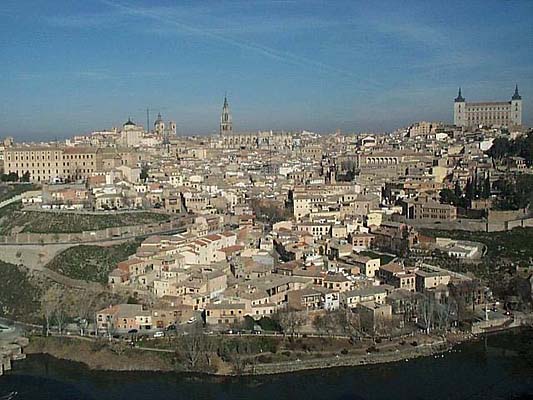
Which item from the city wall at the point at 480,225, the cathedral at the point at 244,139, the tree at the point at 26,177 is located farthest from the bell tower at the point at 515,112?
the tree at the point at 26,177

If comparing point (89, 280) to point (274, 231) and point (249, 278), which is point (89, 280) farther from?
point (274, 231)

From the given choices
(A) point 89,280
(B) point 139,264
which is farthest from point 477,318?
(A) point 89,280

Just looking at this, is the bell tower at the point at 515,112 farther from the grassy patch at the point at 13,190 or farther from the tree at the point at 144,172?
the grassy patch at the point at 13,190

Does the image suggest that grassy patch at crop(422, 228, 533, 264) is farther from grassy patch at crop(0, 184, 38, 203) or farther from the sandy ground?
grassy patch at crop(0, 184, 38, 203)

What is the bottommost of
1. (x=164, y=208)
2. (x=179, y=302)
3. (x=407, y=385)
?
(x=407, y=385)

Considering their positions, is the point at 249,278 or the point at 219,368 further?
the point at 249,278

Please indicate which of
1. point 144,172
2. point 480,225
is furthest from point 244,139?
point 480,225

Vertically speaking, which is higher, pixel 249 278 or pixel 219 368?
pixel 249 278

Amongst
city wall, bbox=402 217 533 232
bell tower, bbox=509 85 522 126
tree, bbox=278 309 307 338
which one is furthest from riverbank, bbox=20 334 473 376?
bell tower, bbox=509 85 522 126
